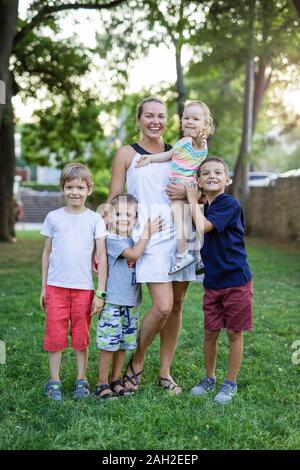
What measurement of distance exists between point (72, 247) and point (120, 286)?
15.8 inches

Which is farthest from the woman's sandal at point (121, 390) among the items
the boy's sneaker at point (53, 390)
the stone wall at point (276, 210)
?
the stone wall at point (276, 210)

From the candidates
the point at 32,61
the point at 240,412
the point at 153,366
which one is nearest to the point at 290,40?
the point at 32,61

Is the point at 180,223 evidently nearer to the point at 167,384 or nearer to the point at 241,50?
the point at 167,384

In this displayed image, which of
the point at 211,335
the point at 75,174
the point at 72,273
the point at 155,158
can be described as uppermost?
the point at 155,158

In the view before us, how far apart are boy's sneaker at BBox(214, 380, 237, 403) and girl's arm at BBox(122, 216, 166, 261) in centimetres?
100

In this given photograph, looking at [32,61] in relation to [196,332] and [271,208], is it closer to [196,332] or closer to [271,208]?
[271,208]

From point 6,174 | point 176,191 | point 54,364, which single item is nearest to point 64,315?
point 54,364

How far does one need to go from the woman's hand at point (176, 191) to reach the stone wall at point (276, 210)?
43.0 ft

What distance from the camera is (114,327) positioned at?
3805 mm

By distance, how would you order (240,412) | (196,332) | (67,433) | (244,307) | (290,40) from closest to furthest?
1. (67,433)
2. (240,412)
3. (244,307)
4. (196,332)
5. (290,40)

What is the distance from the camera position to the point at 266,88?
65.0 feet

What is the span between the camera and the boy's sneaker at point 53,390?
364cm

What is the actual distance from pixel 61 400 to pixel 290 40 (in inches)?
374

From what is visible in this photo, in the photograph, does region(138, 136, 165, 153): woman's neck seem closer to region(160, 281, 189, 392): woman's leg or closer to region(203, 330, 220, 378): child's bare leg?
region(160, 281, 189, 392): woman's leg
